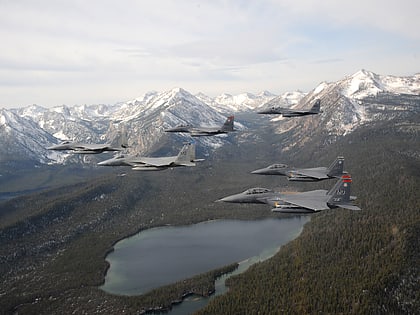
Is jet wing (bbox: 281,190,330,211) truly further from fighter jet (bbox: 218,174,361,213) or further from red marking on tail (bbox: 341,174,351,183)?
red marking on tail (bbox: 341,174,351,183)

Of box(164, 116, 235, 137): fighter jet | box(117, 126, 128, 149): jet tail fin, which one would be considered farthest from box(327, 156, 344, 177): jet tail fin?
box(117, 126, 128, 149): jet tail fin

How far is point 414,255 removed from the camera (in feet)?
653

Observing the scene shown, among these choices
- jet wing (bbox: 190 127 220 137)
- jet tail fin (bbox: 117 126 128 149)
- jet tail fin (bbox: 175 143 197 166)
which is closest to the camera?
jet tail fin (bbox: 175 143 197 166)

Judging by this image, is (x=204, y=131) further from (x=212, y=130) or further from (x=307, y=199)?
(x=307, y=199)

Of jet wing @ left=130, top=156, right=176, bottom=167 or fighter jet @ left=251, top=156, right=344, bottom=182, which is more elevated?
jet wing @ left=130, top=156, right=176, bottom=167

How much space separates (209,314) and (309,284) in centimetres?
5718

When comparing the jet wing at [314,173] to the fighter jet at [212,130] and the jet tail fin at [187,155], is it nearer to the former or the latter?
the fighter jet at [212,130]

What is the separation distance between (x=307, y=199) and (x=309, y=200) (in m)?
0.84

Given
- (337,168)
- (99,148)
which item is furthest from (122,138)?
(337,168)

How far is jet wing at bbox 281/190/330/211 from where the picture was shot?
6888 centimetres

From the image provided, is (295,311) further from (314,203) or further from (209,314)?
(314,203)

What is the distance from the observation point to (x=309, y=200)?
2945 inches

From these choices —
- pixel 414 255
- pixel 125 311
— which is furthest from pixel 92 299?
pixel 414 255

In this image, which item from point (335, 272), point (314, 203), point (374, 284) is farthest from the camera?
point (335, 272)
